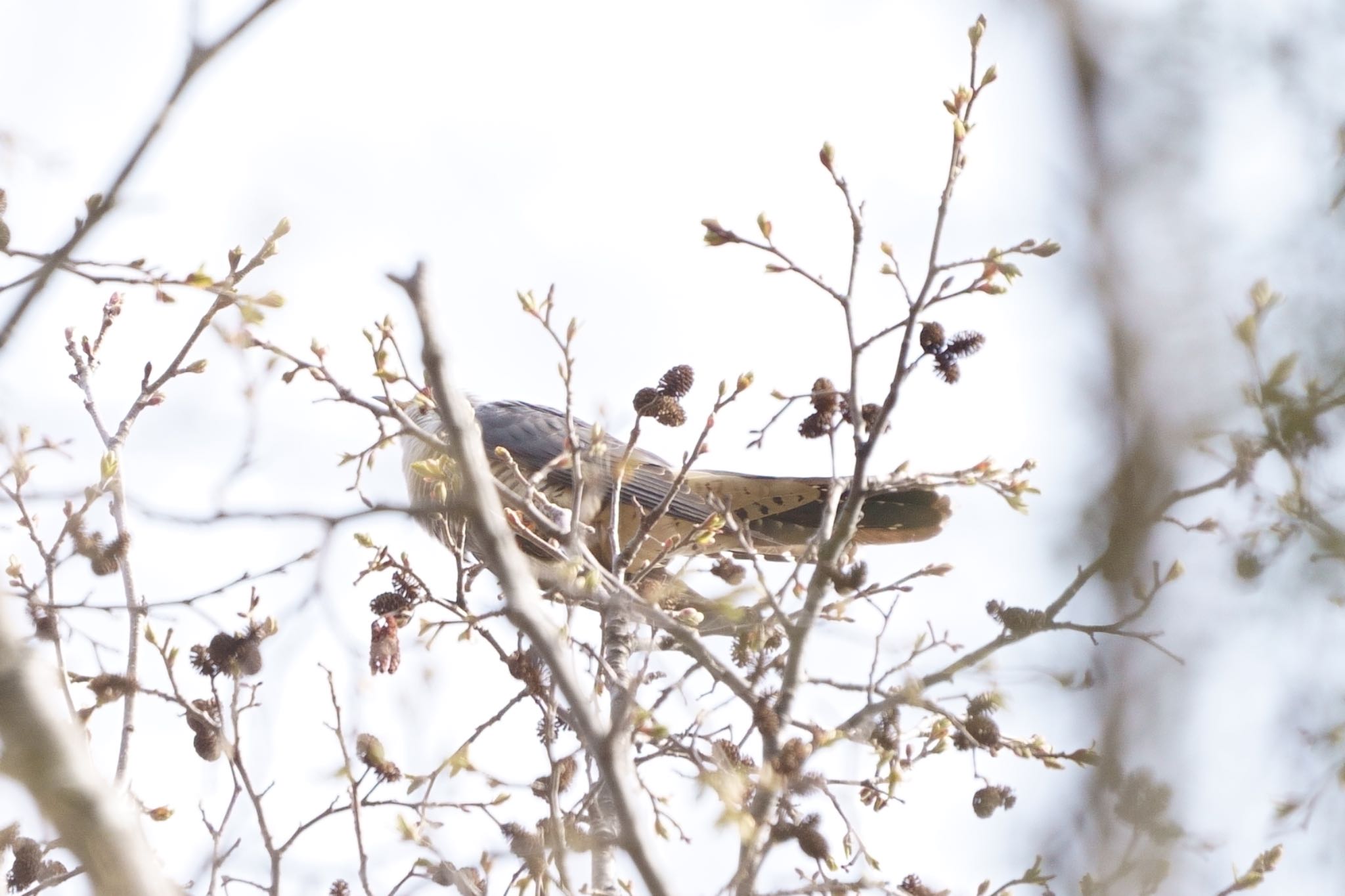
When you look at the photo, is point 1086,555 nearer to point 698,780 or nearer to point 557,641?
point 698,780

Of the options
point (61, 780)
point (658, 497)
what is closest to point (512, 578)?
point (61, 780)

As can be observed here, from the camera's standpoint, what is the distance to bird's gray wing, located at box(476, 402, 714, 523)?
19.4 feet

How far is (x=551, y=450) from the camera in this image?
21.4ft

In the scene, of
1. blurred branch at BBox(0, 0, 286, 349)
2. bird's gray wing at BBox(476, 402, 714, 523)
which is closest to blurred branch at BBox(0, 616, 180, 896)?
blurred branch at BBox(0, 0, 286, 349)

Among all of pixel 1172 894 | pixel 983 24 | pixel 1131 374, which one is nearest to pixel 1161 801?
pixel 1172 894

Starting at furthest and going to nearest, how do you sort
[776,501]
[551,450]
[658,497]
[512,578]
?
[551,450] < [658,497] < [776,501] < [512,578]

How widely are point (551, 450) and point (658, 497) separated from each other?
682mm

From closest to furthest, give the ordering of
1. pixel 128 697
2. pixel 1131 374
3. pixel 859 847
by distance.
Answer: pixel 1131 374
pixel 859 847
pixel 128 697

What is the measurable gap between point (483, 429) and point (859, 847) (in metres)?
4.27

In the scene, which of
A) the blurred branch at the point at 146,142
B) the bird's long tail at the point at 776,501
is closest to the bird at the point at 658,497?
the bird's long tail at the point at 776,501

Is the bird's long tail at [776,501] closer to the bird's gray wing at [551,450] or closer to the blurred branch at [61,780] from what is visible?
the bird's gray wing at [551,450]

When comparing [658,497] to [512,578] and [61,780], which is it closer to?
[512,578]

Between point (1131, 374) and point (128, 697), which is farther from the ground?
point (128, 697)

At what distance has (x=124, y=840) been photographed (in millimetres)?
1609
